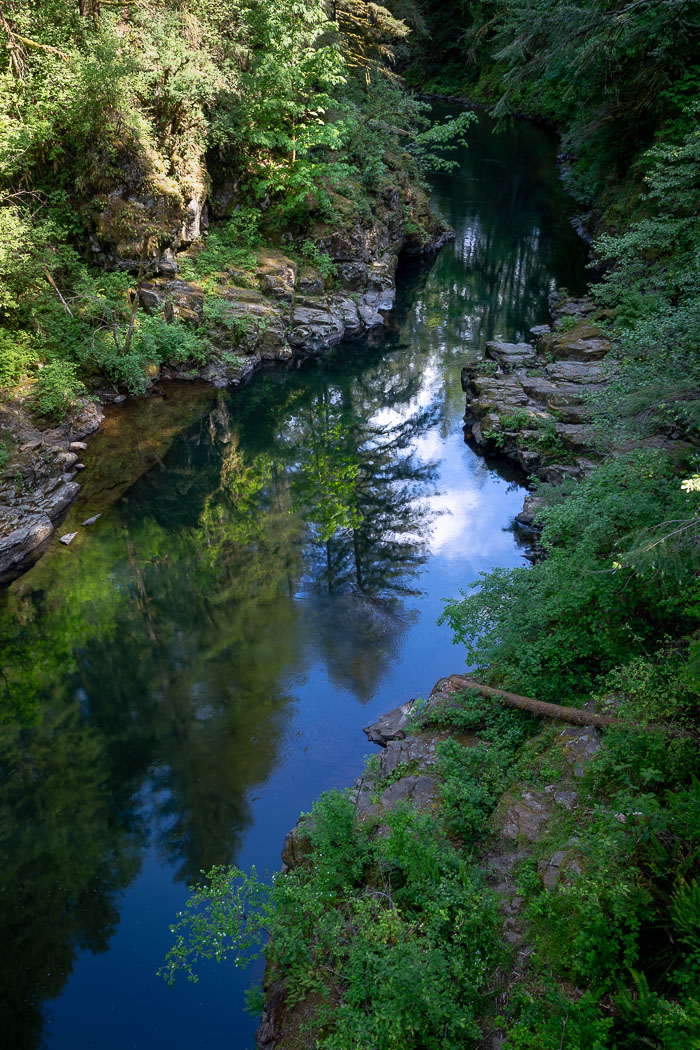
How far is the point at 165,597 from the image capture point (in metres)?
11.1

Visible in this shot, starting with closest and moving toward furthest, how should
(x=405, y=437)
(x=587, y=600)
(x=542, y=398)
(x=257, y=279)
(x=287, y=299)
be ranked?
(x=587, y=600) < (x=542, y=398) < (x=405, y=437) < (x=257, y=279) < (x=287, y=299)

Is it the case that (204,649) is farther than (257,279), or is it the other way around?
(257,279)

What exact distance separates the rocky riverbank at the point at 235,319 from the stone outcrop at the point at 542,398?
17.5 feet

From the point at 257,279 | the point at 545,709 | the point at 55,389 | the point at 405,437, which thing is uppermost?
the point at 257,279

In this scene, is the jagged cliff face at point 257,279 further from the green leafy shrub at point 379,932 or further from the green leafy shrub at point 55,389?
the green leafy shrub at point 379,932

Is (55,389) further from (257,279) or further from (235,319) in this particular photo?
(257,279)

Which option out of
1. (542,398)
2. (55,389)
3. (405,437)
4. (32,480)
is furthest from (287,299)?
(32,480)

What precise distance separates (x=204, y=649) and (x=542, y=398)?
959 cm

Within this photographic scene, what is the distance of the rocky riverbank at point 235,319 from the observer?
1245 centimetres

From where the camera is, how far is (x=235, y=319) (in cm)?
1764

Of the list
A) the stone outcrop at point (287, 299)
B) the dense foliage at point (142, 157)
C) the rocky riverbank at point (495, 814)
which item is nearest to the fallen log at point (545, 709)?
the rocky riverbank at point (495, 814)

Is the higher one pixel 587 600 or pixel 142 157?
pixel 142 157

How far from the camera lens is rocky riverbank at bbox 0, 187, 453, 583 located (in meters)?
12.4

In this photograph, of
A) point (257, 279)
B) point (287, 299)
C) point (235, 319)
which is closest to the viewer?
point (235, 319)
